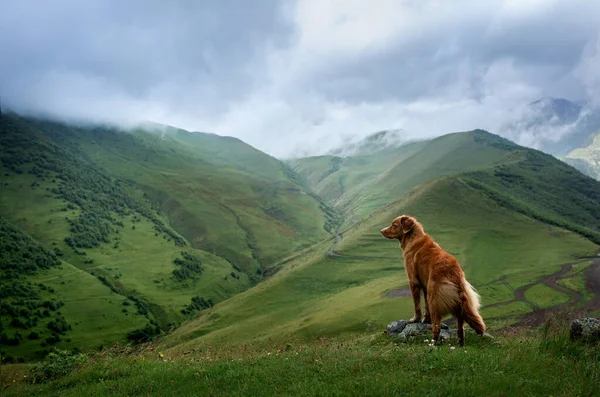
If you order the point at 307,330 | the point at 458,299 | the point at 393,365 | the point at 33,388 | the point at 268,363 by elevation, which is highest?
the point at 458,299

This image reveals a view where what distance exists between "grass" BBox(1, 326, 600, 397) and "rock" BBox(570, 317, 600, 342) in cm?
32

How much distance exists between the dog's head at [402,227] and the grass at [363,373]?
4.17 metres

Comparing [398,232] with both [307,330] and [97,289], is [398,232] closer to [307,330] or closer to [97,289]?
[307,330]

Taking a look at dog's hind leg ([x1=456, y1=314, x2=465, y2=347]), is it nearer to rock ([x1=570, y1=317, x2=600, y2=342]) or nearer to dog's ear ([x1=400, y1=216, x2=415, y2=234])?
rock ([x1=570, y1=317, x2=600, y2=342])

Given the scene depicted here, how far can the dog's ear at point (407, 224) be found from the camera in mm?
15942

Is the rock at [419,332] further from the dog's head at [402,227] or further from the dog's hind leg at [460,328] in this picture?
the dog's head at [402,227]

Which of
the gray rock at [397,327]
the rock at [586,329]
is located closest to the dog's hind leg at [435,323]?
the gray rock at [397,327]

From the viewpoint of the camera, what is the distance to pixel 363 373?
10.9 m

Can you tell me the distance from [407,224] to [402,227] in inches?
9.5

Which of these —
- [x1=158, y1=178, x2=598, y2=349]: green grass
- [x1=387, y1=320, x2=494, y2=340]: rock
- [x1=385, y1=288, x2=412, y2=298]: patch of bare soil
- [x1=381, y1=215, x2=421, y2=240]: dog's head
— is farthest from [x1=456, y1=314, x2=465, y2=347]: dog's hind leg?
[x1=385, y1=288, x2=412, y2=298]: patch of bare soil

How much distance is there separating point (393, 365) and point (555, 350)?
183 inches

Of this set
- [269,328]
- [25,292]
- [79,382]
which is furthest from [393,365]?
[25,292]

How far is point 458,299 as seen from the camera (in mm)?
12562

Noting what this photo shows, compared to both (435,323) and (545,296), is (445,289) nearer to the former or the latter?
(435,323)
